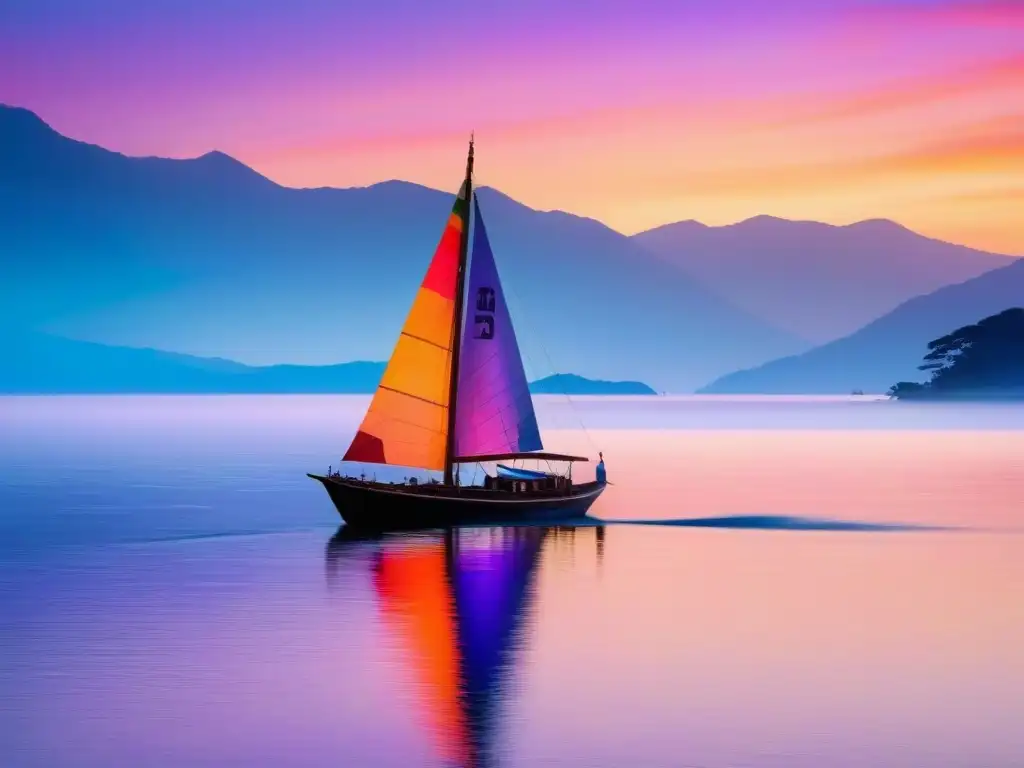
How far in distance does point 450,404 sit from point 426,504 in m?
4.15

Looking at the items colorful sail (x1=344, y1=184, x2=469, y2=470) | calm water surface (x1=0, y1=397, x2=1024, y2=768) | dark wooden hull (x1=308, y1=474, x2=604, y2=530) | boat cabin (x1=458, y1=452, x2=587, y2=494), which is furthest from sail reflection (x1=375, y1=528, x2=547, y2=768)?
colorful sail (x1=344, y1=184, x2=469, y2=470)

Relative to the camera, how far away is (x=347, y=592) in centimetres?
4634

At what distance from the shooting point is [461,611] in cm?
4272

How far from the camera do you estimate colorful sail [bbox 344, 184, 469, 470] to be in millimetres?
62844

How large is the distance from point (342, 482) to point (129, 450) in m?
85.2

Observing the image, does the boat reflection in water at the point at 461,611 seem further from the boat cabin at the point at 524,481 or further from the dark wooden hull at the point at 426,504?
the boat cabin at the point at 524,481

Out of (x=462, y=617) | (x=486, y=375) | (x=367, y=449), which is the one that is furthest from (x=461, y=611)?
(x=486, y=375)

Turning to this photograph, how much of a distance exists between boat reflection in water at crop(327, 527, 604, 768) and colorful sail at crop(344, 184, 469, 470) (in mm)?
3628

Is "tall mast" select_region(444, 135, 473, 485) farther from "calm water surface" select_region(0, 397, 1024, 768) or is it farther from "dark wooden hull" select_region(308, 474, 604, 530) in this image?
"calm water surface" select_region(0, 397, 1024, 768)

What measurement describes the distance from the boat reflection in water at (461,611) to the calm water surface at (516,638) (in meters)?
0.13

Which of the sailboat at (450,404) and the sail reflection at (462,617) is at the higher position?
the sailboat at (450,404)

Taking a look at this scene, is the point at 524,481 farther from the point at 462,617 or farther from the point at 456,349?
the point at 462,617

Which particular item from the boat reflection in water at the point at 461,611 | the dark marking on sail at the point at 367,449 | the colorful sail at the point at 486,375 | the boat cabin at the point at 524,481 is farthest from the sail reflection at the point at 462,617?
the dark marking on sail at the point at 367,449

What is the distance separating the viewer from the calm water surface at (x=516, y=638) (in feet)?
92.5
